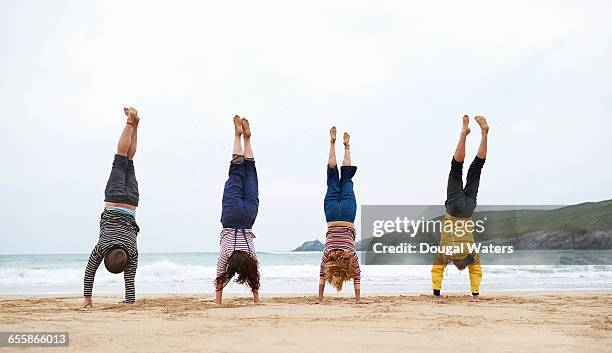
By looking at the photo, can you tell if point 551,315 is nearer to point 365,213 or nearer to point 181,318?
point 181,318

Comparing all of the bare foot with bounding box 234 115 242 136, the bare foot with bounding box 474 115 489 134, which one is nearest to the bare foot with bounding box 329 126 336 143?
the bare foot with bounding box 234 115 242 136

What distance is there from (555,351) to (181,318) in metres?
3.55

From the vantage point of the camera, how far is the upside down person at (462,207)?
321 inches

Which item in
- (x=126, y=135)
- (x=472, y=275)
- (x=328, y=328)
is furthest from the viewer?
(x=472, y=275)

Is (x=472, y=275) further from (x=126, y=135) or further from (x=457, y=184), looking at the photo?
(x=126, y=135)

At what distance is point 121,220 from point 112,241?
0.30m

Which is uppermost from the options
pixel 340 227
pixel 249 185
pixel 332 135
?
pixel 332 135

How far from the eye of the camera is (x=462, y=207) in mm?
8227

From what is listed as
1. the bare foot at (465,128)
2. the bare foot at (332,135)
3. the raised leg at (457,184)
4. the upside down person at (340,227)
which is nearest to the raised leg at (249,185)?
the upside down person at (340,227)

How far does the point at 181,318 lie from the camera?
18.3ft

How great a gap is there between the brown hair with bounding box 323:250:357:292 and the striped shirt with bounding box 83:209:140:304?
2692mm

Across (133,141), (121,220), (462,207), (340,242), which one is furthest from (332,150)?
(121,220)

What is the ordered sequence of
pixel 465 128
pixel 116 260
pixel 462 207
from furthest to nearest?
pixel 462 207, pixel 465 128, pixel 116 260

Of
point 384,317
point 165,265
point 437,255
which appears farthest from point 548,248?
point 384,317
